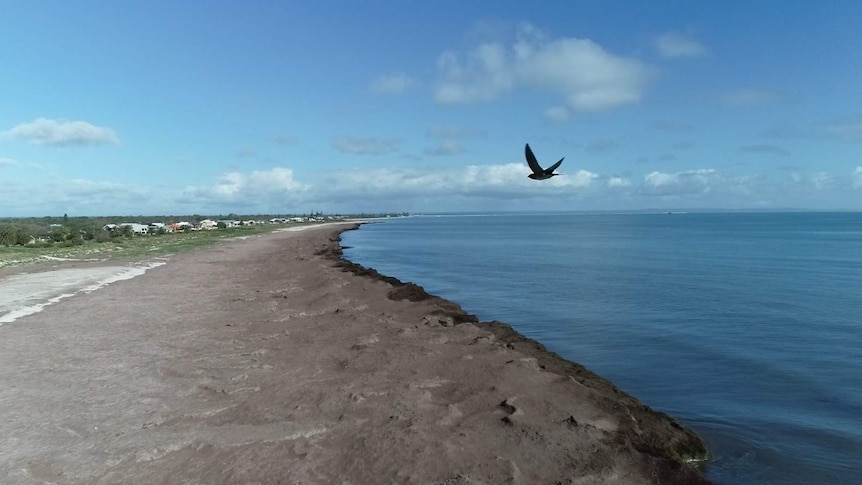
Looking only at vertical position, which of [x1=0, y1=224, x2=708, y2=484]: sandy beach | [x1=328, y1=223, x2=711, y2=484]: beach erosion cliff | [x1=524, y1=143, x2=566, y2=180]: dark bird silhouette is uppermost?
[x1=524, y1=143, x2=566, y2=180]: dark bird silhouette

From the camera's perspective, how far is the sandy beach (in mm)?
7656

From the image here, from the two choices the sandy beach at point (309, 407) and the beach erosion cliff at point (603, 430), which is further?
the beach erosion cliff at point (603, 430)

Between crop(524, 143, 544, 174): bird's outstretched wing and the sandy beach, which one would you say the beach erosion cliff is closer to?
the sandy beach

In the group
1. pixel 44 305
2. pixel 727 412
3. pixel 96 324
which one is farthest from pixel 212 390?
pixel 44 305

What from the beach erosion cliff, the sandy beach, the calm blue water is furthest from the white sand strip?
the calm blue water

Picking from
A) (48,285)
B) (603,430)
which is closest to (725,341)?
(603,430)

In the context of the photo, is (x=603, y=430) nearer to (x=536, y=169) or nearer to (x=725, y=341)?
(x=536, y=169)

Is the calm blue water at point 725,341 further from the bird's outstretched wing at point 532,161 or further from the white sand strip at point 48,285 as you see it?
the white sand strip at point 48,285

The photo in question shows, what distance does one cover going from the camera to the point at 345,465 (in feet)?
25.2

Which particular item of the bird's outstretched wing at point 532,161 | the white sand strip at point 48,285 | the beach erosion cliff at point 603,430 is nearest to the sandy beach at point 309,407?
the beach erosion cliff at point 603,430

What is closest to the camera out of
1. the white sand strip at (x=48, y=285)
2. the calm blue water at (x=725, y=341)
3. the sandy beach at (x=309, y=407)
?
the sandy beach at (x=309, y=407)

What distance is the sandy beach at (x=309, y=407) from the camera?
301 inches

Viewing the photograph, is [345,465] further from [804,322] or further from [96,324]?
[804,322]

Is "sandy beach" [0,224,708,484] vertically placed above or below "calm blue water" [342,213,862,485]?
above
